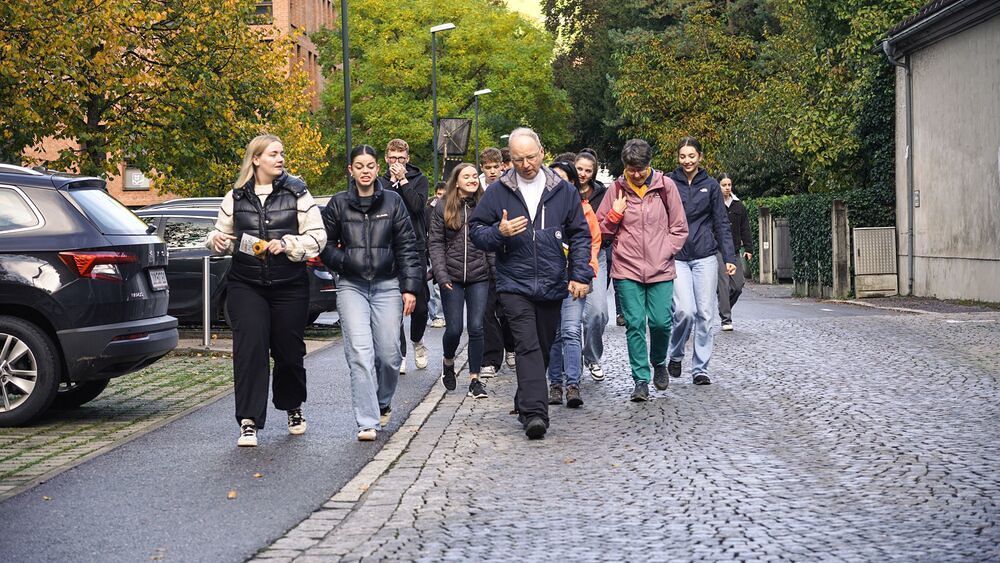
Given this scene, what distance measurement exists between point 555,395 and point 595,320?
1.40 metres

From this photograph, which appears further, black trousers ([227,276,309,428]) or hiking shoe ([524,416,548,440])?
black trousers ([227,276,309,428])

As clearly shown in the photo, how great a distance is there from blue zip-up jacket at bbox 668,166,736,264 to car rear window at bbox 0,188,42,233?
16.1ft

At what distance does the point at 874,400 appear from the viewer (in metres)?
10.6

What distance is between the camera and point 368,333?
30.6 ft

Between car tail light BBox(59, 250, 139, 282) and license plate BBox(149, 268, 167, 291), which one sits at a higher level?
car tail light BBox(59, 250, 139, 282)

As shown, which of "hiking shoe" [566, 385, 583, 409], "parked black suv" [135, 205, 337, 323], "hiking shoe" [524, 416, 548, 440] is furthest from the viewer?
"parked black suv" [135, 205, 337, 323]

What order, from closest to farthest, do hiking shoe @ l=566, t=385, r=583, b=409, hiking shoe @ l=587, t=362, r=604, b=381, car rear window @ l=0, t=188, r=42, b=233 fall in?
car rear window @ l=0, t=188, r=42, b=233
hiking shoe @ l=566, t=385, r=583, b=409
hiking shoe @ l=587, t=362, r=604, b=381

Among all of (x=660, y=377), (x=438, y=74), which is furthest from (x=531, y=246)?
(x=438, y=74)

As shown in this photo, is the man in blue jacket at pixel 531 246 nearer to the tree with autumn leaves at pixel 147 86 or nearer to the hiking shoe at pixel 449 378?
the hiking shoe at pixel 449 378

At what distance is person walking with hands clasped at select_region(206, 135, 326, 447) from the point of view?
9.11 m

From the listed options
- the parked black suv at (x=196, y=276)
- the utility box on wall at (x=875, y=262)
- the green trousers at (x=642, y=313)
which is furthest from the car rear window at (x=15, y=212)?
the utility box on wall at (x=875, y=262)

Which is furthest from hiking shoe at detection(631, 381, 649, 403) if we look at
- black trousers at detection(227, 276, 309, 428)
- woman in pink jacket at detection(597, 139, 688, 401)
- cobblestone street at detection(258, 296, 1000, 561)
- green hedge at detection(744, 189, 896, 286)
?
green hedge at detection(744, 189, 896, 286)

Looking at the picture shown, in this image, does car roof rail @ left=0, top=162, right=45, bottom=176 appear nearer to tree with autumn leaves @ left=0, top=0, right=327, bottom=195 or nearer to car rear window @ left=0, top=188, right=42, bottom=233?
car rear window @ left=0, top=188, right=42, bottom=233

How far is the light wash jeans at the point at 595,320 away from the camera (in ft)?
39.0
